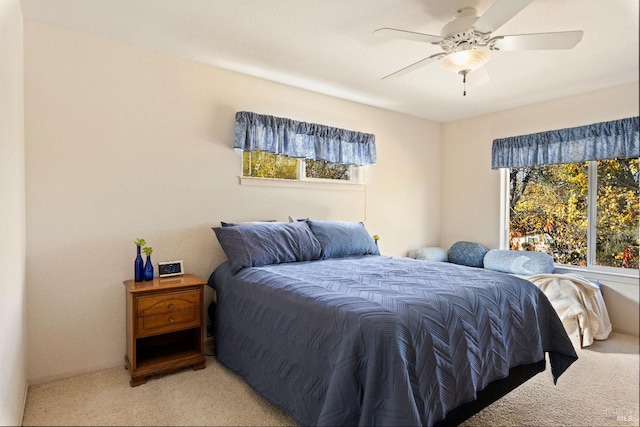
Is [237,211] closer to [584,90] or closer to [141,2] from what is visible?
[141,2]

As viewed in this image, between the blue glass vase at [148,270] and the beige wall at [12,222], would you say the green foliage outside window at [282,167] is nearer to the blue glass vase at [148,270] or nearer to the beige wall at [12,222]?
the blue glass vase at [148,270]

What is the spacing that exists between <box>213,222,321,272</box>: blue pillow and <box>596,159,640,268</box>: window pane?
1929mm

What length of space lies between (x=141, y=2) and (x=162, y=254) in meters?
1.60

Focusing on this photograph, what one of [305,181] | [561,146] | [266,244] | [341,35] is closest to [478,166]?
[561,146]

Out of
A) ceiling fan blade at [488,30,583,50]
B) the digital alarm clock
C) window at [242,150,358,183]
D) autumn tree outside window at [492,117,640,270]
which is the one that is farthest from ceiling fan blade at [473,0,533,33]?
the digital alarm clock

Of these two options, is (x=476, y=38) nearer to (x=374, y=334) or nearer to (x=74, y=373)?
(x=374, y=334)

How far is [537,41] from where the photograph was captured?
1897 mm

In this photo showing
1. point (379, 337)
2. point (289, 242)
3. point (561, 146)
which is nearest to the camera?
point (379, 337)

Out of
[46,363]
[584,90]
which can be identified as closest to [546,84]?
[584,90]

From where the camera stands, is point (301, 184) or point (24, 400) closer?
point (24, 400)

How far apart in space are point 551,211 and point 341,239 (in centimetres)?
155

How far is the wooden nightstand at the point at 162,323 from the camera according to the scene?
216cm

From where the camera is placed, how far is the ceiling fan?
1.78m

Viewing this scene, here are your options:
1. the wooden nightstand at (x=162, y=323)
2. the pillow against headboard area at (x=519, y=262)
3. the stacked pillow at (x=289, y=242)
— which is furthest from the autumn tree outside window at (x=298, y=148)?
the pillow against headboard area at (x=519, y=262)
